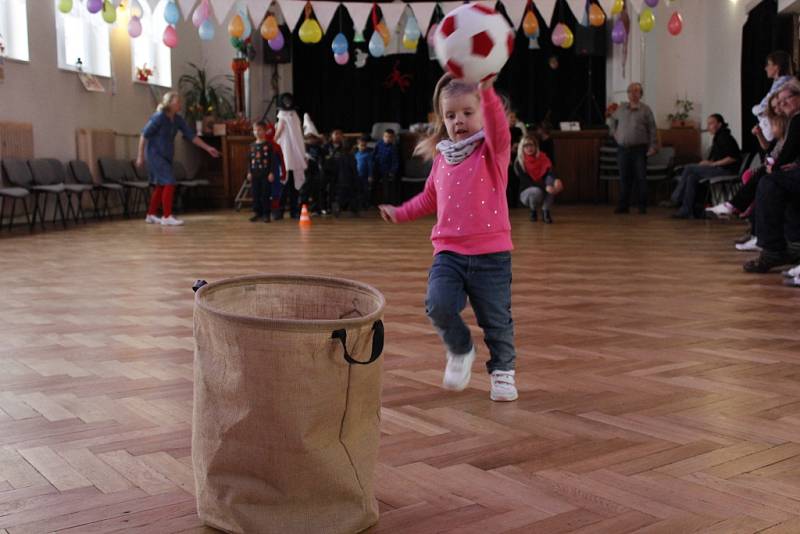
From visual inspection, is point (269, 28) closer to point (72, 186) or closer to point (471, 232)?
point (72, 186)

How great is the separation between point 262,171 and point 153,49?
390 cm

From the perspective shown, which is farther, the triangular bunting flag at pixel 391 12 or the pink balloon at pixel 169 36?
the pink balloon at pixel 169 36

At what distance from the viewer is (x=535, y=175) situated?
9766 millimetres

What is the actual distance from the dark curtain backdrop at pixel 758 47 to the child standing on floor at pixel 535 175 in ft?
8.57

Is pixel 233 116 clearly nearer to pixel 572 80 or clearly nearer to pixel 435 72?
pixel 435 72

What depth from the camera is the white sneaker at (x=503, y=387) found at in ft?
8.77

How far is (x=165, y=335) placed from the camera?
3.68 metres

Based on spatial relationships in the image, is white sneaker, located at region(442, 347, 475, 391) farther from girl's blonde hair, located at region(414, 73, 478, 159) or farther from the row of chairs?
the row of chairs

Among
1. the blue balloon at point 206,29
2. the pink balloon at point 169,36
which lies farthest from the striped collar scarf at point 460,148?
the pink balloon at point 169,36

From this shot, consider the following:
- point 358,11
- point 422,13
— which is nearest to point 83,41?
point 358,11

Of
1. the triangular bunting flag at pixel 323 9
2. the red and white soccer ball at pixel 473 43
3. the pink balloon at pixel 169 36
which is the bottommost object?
the red and white soccer ball at pixel 473 43

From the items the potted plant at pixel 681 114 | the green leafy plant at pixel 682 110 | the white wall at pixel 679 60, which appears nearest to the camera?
the potted plant at pixel 681 114

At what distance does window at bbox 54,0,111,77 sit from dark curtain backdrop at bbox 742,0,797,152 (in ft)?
25.8

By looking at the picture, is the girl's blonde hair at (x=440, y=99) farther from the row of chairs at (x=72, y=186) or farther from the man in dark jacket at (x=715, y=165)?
the man in dark jacket at (x=715, y=165)
